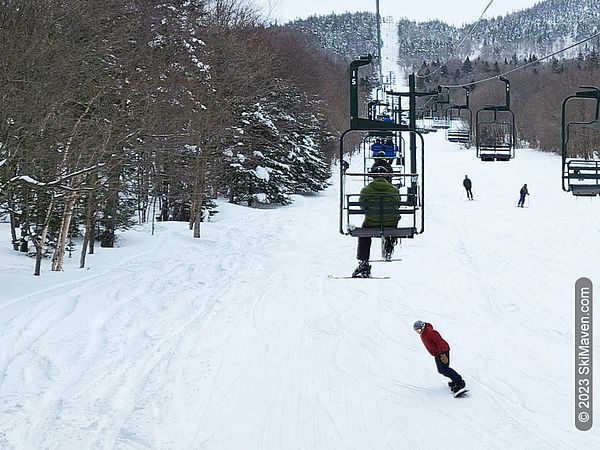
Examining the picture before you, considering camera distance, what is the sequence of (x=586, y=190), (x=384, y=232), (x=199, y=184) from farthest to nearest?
(x=199, y=184)
(x=586, y=190)
(x=384, y=232)

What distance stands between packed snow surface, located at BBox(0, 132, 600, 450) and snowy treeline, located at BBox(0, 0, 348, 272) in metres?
1.85

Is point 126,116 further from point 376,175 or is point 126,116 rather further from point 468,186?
point 468,186

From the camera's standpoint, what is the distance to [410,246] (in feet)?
78.4

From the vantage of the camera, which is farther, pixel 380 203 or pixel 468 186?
pixel 468 186

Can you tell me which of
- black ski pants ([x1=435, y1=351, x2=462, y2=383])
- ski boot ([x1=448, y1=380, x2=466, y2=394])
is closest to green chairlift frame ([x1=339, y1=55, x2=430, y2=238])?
black ski pants ([x1=435, y1=351, x2=462, y2=383])

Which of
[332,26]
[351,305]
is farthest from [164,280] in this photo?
[332,26]

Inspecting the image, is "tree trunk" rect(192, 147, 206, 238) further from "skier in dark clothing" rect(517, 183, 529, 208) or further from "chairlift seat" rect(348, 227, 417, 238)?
"skier in dark clothing" rect(517, 183, 529, 208)

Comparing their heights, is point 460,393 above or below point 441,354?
below

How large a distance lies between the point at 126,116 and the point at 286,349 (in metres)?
9.37

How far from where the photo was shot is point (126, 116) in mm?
18609

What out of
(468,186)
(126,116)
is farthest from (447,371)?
(468,186)

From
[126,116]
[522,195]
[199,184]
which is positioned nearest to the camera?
[126,116]

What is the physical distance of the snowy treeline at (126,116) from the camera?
1343cm

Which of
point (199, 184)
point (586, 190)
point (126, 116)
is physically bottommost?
point (586, 190)
